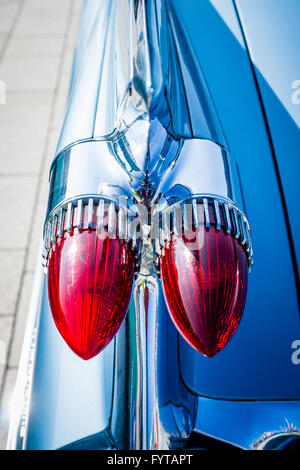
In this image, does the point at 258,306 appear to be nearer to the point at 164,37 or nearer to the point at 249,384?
the point at 249,384

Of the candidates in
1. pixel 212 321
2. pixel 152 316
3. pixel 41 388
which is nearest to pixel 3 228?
pixel 41 388

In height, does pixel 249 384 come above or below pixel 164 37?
below

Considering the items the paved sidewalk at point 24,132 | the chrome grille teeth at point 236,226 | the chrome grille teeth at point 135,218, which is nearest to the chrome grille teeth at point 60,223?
the chrome grille teeth at point 135,218

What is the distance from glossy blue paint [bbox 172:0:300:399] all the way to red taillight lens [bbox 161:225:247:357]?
19cm

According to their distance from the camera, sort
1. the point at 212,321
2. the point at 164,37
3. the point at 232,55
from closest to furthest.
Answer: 1. the point at 212,321
2. the point at 164,37
3. the point at 232,55

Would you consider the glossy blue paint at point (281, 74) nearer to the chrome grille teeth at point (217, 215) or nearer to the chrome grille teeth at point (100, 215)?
the chrome grille teeth at point (217, 215)

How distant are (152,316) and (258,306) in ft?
0.76

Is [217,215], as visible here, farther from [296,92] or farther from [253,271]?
[296,92]

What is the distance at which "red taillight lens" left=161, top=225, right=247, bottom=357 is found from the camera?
1.73 ft

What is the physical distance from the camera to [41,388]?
0.73 metres

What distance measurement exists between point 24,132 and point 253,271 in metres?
1.87

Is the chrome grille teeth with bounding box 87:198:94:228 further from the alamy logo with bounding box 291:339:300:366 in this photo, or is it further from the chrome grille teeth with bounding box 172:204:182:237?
the alamy logo with bounding box 291:339:300:366

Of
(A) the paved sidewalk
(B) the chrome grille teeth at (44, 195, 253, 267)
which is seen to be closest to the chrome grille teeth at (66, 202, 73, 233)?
(B) the chrome grille teeth at (44, 195, 253, 267)

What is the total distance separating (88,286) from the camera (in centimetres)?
52
